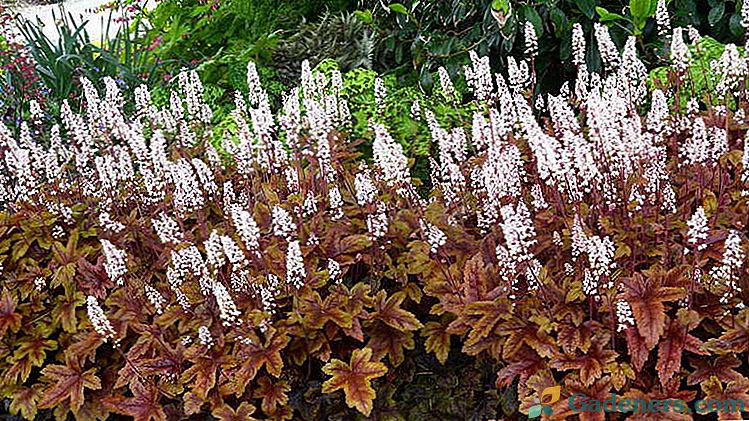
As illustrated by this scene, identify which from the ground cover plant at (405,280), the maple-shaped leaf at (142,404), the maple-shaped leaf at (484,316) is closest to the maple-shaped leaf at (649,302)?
the ground cover plant at (405,280)

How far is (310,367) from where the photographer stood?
2.98 metres

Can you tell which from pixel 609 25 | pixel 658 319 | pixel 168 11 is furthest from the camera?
pixel 168 11

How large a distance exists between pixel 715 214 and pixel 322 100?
1905mm

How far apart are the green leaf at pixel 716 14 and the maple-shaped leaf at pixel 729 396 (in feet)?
9.67

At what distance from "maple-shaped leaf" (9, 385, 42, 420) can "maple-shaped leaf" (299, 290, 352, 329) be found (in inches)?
44.7

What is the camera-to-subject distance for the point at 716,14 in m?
4.70

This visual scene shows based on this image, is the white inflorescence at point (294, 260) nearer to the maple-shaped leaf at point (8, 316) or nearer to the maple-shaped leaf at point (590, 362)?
the maple-shaped leaf at point (590, 362)

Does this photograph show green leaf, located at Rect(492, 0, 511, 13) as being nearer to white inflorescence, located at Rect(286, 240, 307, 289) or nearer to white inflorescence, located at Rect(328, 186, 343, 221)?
white inflorescence, located at Rect(328, 186, 343, 221)

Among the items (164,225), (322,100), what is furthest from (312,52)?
(164,225)

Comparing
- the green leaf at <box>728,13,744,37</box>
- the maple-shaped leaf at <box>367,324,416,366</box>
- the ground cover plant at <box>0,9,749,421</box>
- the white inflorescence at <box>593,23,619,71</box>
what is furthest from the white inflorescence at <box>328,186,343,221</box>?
the green leaf at <box>728,13,744,37</box>

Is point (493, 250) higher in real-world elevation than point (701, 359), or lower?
higher

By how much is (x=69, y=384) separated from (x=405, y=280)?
1.29 meters

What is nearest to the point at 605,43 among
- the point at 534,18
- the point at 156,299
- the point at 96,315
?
the point at 534,18

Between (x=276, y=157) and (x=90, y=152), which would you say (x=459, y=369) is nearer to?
(x=276, y=157)
